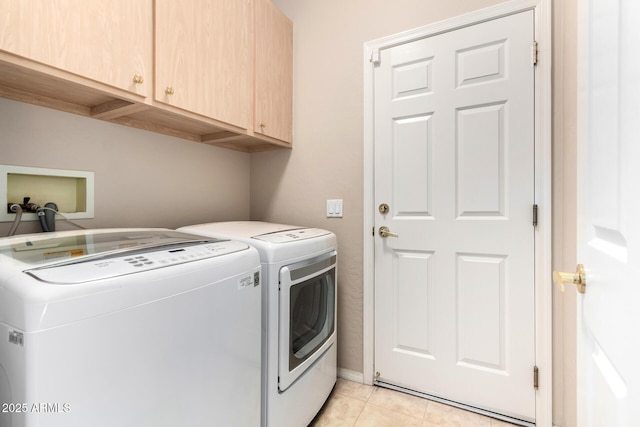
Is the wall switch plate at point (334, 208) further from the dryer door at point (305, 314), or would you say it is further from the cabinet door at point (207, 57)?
the cabinet door at point (207, 57)

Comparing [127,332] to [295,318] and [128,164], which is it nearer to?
[295,318]

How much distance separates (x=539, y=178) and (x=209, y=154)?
184cm

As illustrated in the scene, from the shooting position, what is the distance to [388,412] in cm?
157

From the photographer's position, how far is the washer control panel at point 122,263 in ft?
2.02

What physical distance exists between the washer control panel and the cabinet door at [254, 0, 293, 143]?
3.23 ft

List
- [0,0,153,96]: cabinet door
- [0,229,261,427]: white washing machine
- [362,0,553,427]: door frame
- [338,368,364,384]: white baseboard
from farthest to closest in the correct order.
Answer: [338,368,364,384]: white baseboard < [362,0,553,427]: door frame < [0,0,153,96]: cabinet door < [0,229,261,427]: white washing machine

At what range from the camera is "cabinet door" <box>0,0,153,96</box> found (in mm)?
860

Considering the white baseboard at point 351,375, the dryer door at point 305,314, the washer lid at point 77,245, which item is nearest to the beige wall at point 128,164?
the washer lid at point 77,245

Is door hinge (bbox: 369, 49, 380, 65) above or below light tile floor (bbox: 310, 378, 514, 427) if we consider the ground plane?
above

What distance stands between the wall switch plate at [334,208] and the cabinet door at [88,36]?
115cm

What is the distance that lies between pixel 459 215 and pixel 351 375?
1185 mm

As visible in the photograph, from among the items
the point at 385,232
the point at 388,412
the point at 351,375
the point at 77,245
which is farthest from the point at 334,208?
the point at 77,245

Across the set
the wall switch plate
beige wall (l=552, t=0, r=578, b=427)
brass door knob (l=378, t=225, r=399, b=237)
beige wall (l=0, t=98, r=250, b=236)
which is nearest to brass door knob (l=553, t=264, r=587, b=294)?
beige wall (l=552, t=0, r=578, b=427)

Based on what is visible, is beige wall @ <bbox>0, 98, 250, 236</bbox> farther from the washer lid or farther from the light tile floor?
the light tile floor
